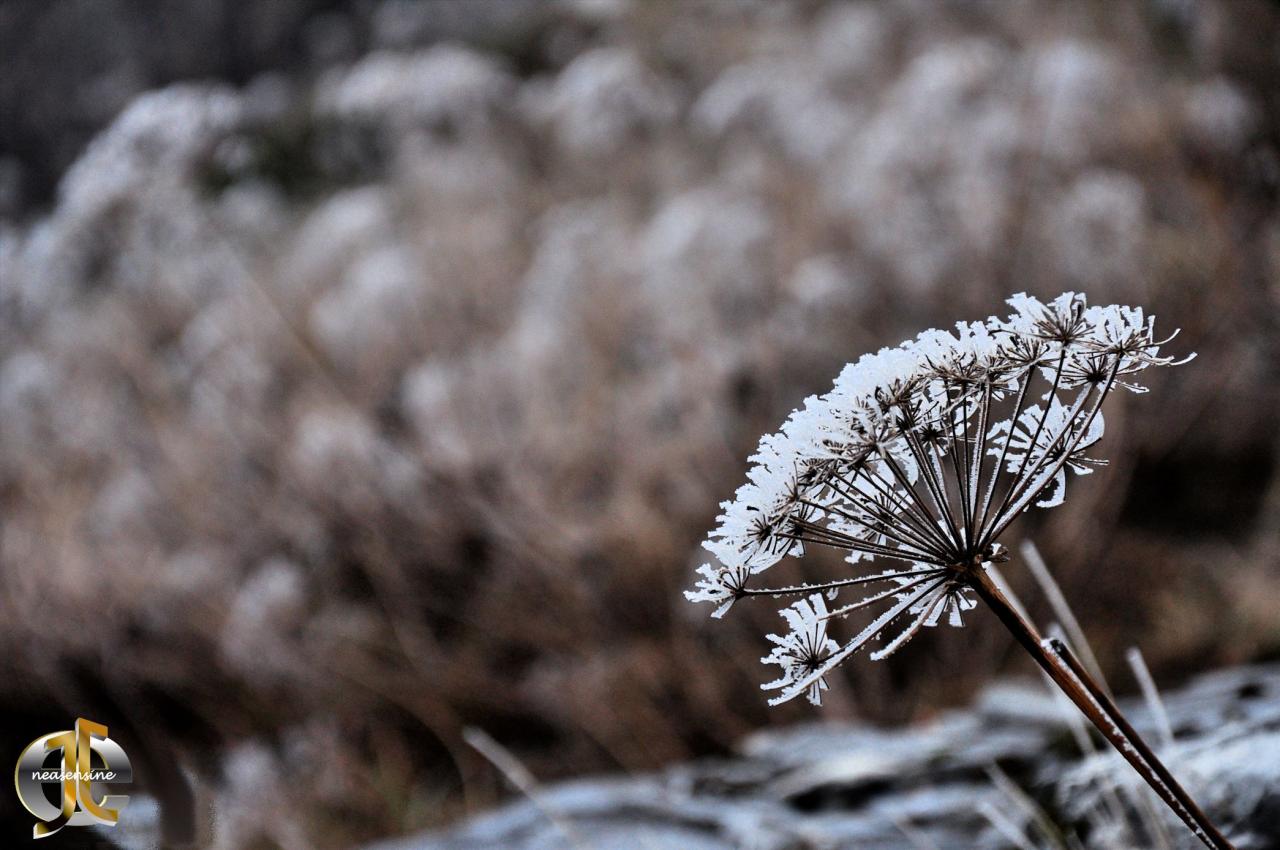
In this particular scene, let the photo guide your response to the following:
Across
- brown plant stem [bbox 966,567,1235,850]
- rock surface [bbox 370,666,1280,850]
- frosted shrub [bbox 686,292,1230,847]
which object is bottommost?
rock surface [bbox 370,666,1280,850]

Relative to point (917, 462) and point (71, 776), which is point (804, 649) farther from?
point (71, 776)

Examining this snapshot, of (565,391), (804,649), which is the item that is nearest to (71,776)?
(804,649)

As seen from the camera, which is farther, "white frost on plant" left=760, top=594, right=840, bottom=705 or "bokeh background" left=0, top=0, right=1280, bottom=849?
"bokeh background" left=0, top=0, right=1280, bottom=849

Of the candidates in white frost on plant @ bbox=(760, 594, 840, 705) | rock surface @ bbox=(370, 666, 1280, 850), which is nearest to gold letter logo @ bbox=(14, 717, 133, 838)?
rock surface @ bbox=(370, 666, 1280, 850)

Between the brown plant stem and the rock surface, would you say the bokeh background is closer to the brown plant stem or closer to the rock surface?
the rock surface

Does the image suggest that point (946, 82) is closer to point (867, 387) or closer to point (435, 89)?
point (435, 89)

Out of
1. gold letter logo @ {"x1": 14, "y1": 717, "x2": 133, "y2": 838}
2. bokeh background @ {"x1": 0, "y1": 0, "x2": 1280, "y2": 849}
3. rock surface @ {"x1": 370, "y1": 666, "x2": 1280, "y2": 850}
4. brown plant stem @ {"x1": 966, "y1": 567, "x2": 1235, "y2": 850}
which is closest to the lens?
brown plant stem @ {"x1": 966, "y1": 567, "x2": 1235, "y2": 850}

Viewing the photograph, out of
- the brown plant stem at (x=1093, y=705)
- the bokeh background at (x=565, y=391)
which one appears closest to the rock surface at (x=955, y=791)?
the brown plant stem at (x=1093, y=705)
